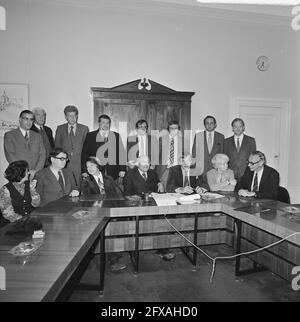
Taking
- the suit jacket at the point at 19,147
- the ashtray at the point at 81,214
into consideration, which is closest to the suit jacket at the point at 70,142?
the suit jacket at the point at 19,147

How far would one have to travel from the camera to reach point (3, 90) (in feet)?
14.6

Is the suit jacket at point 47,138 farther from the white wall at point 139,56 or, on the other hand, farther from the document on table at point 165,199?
the document on table at point 165,199

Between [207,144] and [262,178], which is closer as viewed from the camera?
[262,178]

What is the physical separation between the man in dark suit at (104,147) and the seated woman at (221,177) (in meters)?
1.31

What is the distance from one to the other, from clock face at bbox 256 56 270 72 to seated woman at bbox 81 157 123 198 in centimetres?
383

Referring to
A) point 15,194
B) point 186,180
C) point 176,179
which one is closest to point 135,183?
point 176,179

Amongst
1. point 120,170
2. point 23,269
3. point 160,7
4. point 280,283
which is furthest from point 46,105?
point 280,283

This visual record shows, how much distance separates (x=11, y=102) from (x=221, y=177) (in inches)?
140

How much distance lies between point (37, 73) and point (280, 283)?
14.8ft

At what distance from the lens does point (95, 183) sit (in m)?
3.26

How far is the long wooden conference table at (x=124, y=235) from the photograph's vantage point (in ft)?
4.29

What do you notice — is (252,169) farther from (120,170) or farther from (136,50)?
(136,50)

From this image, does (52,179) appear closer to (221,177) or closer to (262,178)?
(221,177)

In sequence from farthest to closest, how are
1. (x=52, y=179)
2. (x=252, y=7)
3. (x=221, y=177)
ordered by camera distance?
(x=252, y=7), (x=221, y=177), (x=52, y=179)
